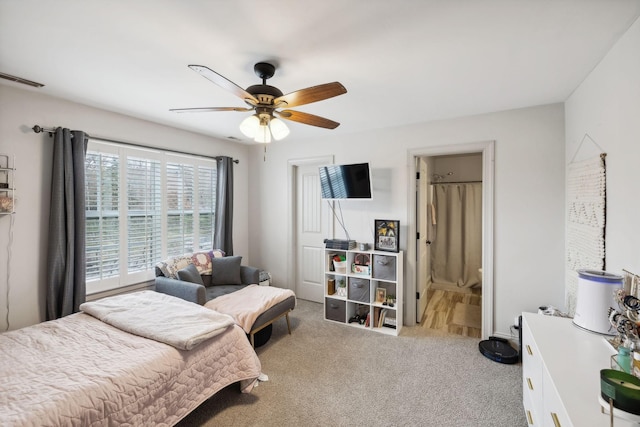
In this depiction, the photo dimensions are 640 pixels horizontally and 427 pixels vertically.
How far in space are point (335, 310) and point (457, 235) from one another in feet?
9.42

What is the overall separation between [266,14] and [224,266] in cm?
297

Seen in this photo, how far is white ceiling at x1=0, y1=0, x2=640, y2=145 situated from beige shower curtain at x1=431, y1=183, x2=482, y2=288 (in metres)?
2.46

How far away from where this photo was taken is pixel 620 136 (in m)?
1.72

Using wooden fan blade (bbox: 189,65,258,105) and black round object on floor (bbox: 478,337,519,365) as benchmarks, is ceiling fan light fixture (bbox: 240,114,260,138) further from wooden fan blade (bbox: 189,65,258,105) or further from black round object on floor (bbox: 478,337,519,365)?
black round object on floor (bbox: 478,337,519,365)

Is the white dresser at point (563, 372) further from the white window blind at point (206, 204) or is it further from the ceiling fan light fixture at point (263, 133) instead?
the white window blind at point (206, 204)

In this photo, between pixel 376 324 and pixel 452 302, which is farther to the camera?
pixel 452 302

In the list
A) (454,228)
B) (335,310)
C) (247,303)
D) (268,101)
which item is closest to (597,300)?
(268,101)

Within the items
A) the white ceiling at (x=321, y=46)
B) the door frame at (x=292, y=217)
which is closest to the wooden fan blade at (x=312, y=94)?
the white ceiling at (x=321, y=46)

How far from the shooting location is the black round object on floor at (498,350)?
104 inches

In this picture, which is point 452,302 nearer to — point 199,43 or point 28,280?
point 199,43

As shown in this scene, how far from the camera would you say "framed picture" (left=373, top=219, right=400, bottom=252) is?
338 centimetres

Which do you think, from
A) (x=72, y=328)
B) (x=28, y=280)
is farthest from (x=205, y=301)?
(x=28, y=280)

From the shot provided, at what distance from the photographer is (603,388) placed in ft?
3.17

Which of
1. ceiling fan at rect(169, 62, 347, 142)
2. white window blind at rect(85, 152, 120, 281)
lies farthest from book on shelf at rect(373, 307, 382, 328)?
white window blind at rect(85, 152, 120, 281)
